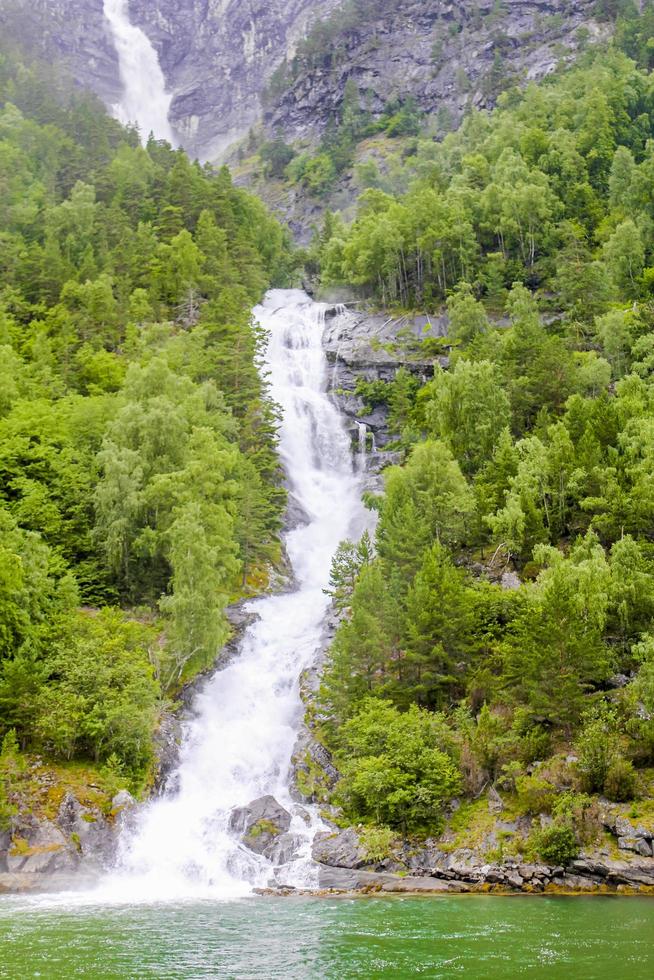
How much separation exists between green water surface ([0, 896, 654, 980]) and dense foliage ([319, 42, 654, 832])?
7.34 m

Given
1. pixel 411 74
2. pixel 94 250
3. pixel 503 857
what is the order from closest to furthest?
pixel 503 857
pixel 94 250
pixel 411 74

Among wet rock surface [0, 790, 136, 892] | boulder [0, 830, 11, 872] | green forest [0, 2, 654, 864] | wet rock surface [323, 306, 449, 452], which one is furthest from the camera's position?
wet rock surface [323, 306, 449, 452]

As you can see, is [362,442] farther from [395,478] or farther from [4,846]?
[4,846]

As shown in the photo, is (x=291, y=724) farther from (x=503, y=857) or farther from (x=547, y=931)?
(x=547, y=931)

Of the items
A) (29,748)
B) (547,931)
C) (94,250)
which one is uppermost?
(94,250)

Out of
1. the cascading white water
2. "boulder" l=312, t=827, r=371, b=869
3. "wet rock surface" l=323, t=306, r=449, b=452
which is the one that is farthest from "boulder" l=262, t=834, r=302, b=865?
"wet rock surface" l=323, t=306, r=449, b=452

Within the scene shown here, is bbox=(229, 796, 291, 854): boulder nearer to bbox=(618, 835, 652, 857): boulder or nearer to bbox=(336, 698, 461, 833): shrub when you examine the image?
bbox=(336, 698, 461, 833): shrub

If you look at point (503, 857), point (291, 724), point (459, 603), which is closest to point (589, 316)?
point (459, 603)

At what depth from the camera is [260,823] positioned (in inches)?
1666

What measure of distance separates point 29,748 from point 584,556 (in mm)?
30869

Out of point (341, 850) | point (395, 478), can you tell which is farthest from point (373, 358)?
point (341, 850)

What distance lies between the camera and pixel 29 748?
144 ft

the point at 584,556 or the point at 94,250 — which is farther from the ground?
the point at 94,250

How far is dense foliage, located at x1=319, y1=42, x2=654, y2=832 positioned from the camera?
4153 cm
